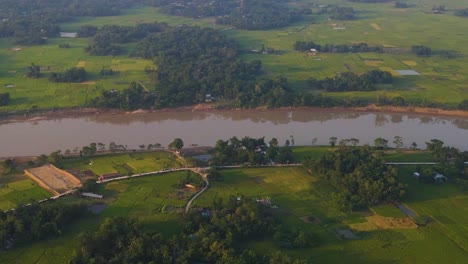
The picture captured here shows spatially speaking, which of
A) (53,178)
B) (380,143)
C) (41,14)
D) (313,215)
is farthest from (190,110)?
(41,14)

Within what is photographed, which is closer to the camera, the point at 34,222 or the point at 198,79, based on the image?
the point at 34,222

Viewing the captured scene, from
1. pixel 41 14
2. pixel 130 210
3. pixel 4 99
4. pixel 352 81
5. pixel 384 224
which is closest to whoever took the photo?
pixel 384 224

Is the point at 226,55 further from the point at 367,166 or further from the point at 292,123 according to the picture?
the point at 367,166

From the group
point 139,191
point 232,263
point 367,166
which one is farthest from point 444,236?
point 139,191

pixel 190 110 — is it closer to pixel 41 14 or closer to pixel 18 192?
pixel 18 192

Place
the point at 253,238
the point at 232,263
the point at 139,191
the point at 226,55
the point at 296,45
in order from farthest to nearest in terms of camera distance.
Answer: the point at 296,45
the point at 226,55
the point at 139,191
the point at 253,238
the point at 232,263

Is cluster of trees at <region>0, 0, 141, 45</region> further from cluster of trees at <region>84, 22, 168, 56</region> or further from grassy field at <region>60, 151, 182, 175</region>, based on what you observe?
grassy field at <region>60, 151, 182, 175</region>

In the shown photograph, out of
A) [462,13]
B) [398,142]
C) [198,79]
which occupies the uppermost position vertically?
[462,13]
